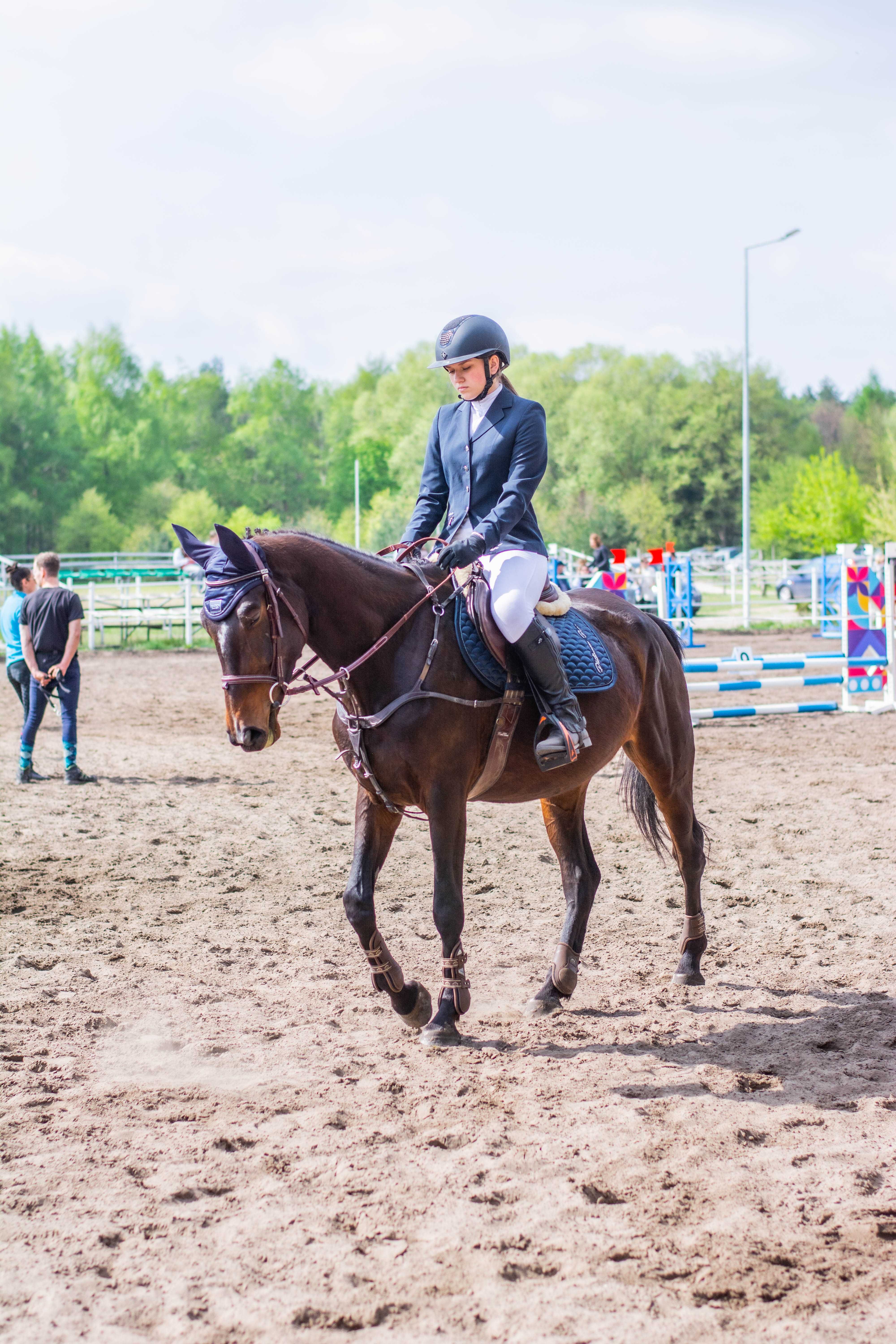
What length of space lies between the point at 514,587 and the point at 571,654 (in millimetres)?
548

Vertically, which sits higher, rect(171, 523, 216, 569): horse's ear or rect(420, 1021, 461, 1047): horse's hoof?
rect(171, 523, 216, 569): horse's ear

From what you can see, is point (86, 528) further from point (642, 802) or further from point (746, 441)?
point (642, 802)

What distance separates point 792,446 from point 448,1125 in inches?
2636

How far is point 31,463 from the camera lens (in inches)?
2089

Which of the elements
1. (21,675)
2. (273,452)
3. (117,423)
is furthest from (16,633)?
(273,452)

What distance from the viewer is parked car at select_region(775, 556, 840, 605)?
1208 inches

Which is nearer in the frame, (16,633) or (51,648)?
(51,648)

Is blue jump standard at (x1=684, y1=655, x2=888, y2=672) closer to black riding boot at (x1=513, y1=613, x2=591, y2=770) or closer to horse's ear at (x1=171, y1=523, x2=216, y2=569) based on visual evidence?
black riding boot at (x1=513, y1=613, x2=591, y2=770)

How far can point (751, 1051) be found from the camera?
4.32 meters

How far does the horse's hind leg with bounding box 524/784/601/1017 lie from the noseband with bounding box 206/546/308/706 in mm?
1677

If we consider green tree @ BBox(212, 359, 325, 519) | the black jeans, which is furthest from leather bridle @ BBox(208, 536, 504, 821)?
green tree @ BBox(212, 359, 325, 519)

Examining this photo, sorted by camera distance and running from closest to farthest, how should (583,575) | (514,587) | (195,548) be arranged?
(195,548) → (514,587) → (583,575)

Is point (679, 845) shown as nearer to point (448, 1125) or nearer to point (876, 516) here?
point (448, 1125)

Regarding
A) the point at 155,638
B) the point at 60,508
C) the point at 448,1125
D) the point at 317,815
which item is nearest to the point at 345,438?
the point at 60,508
